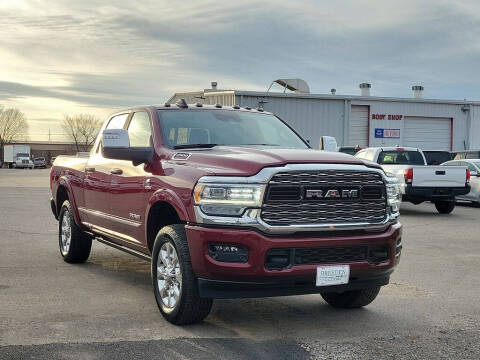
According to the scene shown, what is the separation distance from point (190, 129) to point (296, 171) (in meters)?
1.80

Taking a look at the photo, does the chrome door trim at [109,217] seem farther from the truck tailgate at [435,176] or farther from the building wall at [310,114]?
the building wall at [310,114]

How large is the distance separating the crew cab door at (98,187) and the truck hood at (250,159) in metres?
1.65

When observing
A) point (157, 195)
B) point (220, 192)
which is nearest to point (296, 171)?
point (220, 192)

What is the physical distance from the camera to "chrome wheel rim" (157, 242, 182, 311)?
546cm

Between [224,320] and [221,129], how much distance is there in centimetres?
199

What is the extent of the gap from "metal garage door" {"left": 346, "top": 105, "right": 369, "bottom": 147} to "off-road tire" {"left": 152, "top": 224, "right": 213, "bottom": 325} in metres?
33.8

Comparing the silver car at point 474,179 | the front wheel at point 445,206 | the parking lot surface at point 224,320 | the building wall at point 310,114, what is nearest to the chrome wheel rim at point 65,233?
the parking lot surface at point 224,320

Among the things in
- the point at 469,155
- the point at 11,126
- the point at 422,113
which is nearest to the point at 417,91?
the point at 422,113

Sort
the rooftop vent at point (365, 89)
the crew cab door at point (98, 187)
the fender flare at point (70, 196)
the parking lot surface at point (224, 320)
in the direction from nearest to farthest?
the parking lot surface at point (224, 320) < the crew cab door at point (98, 187) < the fender flare at point (70, 196) < the rooftop vent at point (365, 89)

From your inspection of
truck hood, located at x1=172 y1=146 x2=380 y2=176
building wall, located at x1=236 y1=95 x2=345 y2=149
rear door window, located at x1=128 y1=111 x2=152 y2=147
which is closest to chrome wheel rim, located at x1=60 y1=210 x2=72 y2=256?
rear door window, located at x1=128 y1=111 x2=152 y2=147

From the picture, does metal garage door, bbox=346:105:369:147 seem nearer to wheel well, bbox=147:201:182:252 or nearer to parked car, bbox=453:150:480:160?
parked car, bbox=453:150:480:160

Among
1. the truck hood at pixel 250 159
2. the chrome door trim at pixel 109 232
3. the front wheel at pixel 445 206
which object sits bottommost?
the front wheel at pixel 445 206

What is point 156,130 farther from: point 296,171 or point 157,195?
point 296,171

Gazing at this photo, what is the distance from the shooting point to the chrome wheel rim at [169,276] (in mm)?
5457
